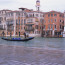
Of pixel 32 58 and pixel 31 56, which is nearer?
pixel 32 58

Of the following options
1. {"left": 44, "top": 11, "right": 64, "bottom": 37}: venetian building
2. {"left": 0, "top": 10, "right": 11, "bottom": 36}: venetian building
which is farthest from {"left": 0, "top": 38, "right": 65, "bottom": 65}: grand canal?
{"left": 0, "top": 10, "right": 11, "bottom": 36}: venetian building

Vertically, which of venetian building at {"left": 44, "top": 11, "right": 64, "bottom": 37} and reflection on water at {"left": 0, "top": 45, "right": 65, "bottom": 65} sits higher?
venetian building at {"left": 44, "top": 11, "right": 64, "bottom": 37}

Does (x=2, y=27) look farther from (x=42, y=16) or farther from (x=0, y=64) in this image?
(x=0, y=64)

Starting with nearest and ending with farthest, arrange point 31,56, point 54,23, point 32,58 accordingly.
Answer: point 32,58
point 31,56
point 54,23

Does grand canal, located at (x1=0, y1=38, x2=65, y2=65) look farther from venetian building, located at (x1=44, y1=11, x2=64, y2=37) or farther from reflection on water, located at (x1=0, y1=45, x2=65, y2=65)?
venetian building, located at (x1=44, y1=11, x2=64, y2=37)

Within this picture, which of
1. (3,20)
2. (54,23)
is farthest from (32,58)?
(3,20)

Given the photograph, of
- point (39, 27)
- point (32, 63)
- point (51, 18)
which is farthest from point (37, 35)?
point (32, 63)

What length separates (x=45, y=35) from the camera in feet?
238

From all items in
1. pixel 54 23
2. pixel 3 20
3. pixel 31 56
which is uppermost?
pixel 3 20

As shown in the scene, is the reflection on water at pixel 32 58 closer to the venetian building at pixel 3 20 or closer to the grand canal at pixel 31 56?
the grand canal at pixel 31 56

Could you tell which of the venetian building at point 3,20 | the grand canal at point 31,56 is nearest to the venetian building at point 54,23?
the venetian building at point 3,20

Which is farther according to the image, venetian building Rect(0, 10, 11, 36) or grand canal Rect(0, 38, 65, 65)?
venetian building Rect(0, 10, 11, 36)

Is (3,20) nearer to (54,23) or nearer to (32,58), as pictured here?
(54,23)

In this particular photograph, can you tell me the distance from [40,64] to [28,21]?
216 ft
